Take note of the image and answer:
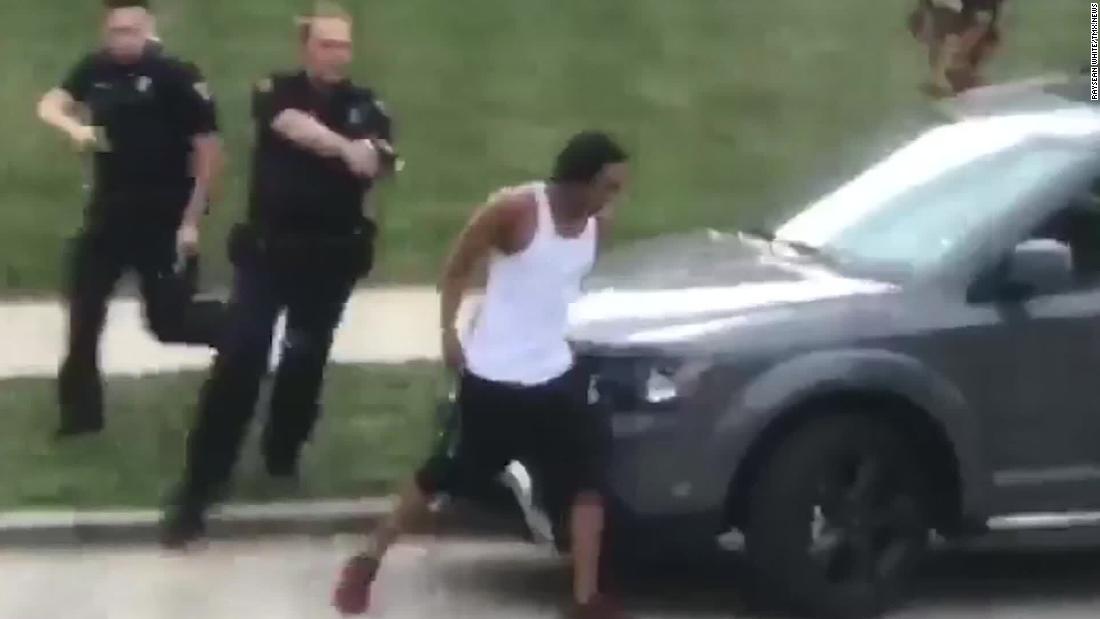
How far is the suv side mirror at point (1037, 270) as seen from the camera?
6754 mm

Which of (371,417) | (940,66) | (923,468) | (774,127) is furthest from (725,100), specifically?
(923,468)

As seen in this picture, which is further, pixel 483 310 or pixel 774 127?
pixel 774 127

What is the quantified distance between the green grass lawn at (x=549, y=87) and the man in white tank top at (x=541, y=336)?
6.05m

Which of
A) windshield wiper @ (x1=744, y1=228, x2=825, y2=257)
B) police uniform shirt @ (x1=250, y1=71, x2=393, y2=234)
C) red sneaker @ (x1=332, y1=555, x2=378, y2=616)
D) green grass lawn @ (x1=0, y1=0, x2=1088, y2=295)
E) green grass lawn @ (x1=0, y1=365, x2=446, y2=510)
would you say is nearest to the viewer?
red sneaker @ (x1=332, y1=555, x2=378, y2=616)

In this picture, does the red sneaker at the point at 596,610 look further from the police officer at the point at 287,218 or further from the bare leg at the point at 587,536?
the police officer at the point at 287,218

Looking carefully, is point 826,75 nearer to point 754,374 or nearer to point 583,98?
point 583,98

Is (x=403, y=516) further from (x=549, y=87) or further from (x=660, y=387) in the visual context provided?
(x=549, y=87)

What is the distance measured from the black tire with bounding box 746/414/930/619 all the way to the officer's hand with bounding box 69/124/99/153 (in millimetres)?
3217

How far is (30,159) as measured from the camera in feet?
49.3

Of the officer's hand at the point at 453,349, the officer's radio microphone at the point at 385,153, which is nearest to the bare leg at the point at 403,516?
the officer's hand at the point at 453,349

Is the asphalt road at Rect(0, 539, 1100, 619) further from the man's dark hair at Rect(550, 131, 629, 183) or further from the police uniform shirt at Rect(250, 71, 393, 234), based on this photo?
the man's dark hair at Rect(550, 131, 629, 183)

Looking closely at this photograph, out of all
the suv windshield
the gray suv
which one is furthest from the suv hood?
the suv windshield

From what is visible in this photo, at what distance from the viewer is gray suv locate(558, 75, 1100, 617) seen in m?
6.64

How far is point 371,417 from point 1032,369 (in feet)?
11.0
